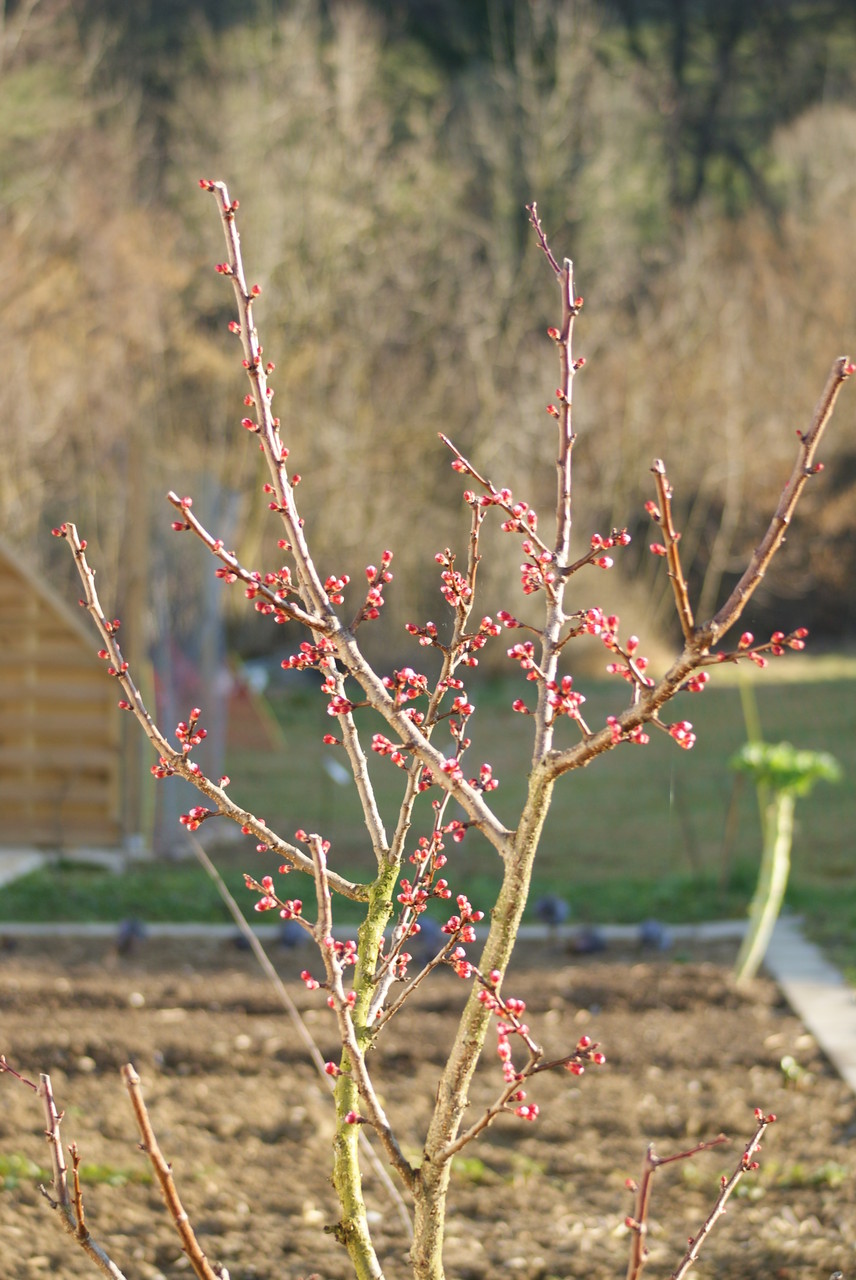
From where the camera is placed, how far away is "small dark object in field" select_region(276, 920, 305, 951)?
18.1 ft

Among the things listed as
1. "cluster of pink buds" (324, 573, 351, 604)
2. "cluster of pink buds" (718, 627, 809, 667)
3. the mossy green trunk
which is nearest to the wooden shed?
"cluster of pink buds" (324, 573, 351, 604)

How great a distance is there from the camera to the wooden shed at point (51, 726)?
25.1 feet

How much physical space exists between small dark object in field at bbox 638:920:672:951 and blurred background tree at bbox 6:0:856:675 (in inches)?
348

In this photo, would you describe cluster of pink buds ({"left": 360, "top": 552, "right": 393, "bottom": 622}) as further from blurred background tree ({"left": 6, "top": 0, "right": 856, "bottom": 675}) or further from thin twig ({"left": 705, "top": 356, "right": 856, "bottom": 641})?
blurred background tree ({"left": 6, "top": 0, "right": 856, "bottom": 675})

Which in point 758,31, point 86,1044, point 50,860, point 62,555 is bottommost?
point 50,860

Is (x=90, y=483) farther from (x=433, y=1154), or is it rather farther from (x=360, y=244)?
(x=433, y=1154)

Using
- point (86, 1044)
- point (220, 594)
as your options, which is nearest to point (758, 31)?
point (220, 594)

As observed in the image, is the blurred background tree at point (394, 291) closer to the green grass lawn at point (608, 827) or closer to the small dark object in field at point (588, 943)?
the green grass lawn at point (608, 827)

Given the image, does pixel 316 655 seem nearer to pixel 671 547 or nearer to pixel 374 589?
pixel 374 589

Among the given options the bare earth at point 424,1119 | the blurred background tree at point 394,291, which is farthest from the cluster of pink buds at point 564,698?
the blurred background tree at point 394,291

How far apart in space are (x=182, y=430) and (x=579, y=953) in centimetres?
1292

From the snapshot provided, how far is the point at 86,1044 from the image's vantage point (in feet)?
13.3

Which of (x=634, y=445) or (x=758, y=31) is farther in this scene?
(x=758, y=31)

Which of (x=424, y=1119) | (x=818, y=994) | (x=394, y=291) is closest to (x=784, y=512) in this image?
(x=424, y=1119)
